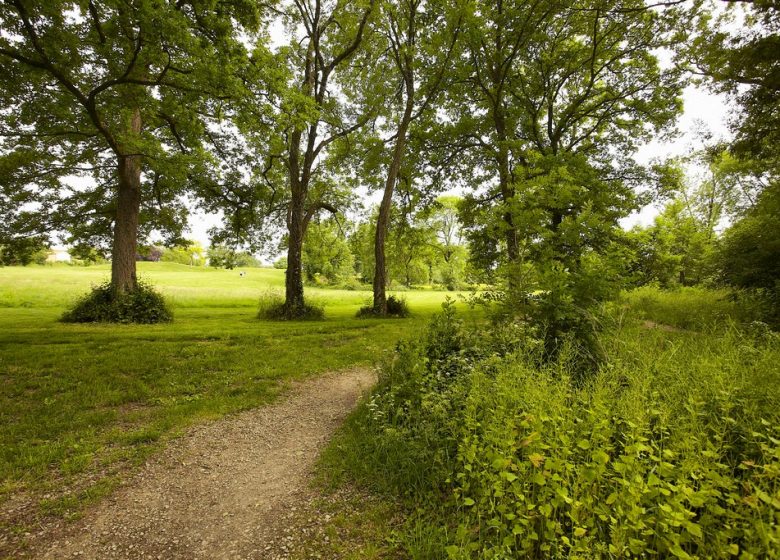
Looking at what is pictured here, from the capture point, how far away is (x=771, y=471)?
183 cm

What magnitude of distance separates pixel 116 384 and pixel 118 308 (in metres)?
8.92

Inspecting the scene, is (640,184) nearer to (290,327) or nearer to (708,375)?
(708,375)

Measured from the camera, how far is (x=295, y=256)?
15398 mm

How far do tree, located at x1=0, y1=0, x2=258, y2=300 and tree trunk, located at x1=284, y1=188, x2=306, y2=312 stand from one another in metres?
4.05

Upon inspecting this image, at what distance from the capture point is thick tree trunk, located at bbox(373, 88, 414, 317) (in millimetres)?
15672

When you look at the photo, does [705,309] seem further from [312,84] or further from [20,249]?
[20,249]

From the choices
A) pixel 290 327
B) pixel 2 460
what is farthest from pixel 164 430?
pixel 290 327

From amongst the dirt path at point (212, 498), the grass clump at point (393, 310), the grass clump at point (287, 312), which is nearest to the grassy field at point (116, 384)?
the dirt path at point (212, 498)

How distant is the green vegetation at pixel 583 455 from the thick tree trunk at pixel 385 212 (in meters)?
10.7

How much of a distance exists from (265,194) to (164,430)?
1237 cm

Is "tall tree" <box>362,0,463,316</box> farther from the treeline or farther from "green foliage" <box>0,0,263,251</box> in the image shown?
"green foliage" <box>0,0,263,251</box>

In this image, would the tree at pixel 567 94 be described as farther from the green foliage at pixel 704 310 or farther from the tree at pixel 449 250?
the tree at pixel 449 250

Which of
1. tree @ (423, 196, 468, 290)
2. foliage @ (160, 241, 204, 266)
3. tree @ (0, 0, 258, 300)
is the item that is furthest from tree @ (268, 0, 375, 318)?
foliage @ (160, 241, 204, 266)

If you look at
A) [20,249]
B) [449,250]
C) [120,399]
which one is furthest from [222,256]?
[449,250]
